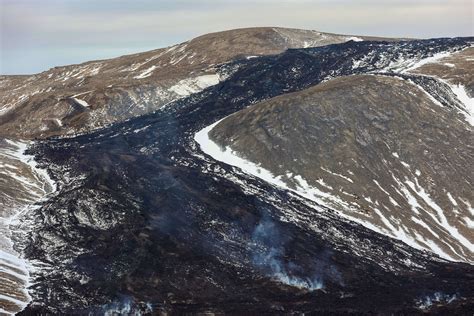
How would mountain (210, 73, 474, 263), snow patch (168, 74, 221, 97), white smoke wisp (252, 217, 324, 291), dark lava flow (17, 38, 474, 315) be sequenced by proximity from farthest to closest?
1. snow patch (168, 74, 221, 97)
2. mountain (210, 73, 474, 263)
3. white smoke wisp (252, 217, 324, 291)
4. dark lava flow (17, 38, 474, 315)

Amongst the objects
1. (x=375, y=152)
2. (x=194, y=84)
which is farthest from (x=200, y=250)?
(x=194, y=84)

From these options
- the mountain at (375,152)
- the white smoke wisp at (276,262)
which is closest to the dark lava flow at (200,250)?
the white smoke wisp at (276,262)

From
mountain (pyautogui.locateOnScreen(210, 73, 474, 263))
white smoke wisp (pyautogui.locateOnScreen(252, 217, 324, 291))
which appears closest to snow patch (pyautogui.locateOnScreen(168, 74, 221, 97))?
mountain (pyautogui.locateOnScreen(210, 73, 474, 263))

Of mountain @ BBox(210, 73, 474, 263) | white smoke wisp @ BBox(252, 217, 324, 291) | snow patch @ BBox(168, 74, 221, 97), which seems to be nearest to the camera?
white smoke wisp @ BBox(252, 217, 324, 291)

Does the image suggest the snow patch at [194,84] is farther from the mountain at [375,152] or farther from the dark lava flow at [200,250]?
the dark lava flow at [200,250]

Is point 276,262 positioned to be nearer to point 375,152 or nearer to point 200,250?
point 200,250

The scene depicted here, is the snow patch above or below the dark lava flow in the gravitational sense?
above

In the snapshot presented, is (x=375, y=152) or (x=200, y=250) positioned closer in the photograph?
(x=200, y=250)

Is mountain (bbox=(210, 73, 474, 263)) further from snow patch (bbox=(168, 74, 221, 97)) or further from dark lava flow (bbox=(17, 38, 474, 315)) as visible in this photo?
snow patch (bbox=(168, 74, 221, 97))

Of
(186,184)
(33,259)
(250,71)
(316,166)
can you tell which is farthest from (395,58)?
(33,259)

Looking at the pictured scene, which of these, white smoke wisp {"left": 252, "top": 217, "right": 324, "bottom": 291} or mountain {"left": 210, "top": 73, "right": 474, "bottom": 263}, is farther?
mountain {"left": 210, "top": 73, "right": 474, "bottom": 263}
